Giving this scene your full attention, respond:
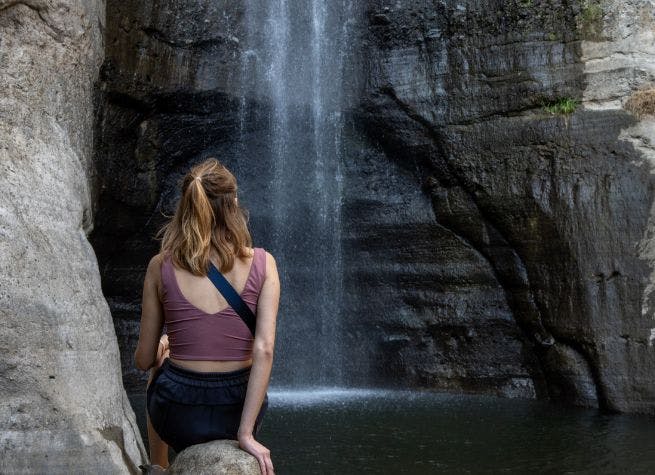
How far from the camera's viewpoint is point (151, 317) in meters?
2.91

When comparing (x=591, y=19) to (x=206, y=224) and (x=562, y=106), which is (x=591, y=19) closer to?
(x=562, y=106)

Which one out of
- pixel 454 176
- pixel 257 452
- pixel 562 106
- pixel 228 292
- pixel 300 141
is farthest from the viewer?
pixel 300 141

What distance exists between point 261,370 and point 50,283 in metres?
1.92

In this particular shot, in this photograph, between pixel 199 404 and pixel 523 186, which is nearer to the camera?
pixel 199 404

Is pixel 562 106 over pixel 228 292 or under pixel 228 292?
over

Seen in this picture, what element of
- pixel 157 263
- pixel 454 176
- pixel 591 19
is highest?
pixel 591 19

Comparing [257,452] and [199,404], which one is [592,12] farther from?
[257,452]

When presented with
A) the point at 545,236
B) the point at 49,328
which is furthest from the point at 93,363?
the point at 545,236

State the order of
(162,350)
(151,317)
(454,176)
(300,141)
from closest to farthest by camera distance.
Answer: (151,317) < (162,350) < (454,176) < (300,141)

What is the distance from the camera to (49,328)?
402cm

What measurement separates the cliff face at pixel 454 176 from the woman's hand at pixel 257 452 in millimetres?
5949

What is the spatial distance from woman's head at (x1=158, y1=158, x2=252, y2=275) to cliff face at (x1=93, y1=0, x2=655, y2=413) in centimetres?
601

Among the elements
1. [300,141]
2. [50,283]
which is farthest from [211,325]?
[300,141]

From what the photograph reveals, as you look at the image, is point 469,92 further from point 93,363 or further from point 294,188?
point 93,363
